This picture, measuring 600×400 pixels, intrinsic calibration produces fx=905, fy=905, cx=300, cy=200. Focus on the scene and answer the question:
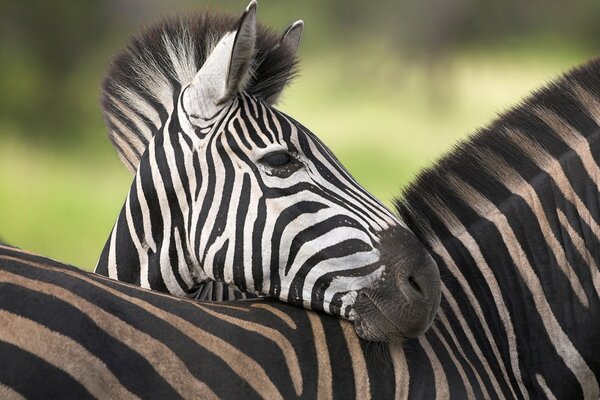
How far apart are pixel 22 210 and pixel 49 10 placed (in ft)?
17.1

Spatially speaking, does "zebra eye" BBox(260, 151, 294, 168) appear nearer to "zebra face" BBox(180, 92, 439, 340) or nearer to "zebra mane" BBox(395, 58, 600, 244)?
"zebra face" BBox(180, 92, 439, 340)

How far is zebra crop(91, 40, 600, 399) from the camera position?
9.30 feet

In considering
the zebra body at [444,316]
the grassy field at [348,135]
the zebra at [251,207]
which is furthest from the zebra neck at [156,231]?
the grassy field at [348,135]

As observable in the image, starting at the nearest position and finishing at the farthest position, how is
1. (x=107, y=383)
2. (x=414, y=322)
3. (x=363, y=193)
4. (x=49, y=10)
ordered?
(x=107, y=383), (x=414, y=322), (x=363, y=193), (x=49, y=10)

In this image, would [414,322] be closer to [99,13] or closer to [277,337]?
[277,337]

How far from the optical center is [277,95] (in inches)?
131

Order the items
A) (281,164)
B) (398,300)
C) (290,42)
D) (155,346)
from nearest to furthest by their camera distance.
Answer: (155,346) → (398,300) → (281,164) → (290,42)

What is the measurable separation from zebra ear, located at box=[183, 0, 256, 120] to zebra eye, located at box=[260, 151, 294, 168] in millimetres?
274

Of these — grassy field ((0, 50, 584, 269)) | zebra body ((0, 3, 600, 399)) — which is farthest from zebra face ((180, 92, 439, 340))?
grassy field ((0, 50, 584, 269))

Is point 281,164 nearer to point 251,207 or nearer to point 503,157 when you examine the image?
point 251,207

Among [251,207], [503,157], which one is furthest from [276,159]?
[503,157]

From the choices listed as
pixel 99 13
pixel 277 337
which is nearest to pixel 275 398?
pixel 277 337

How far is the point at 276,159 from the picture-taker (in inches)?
112

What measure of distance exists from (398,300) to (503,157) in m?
0.75
